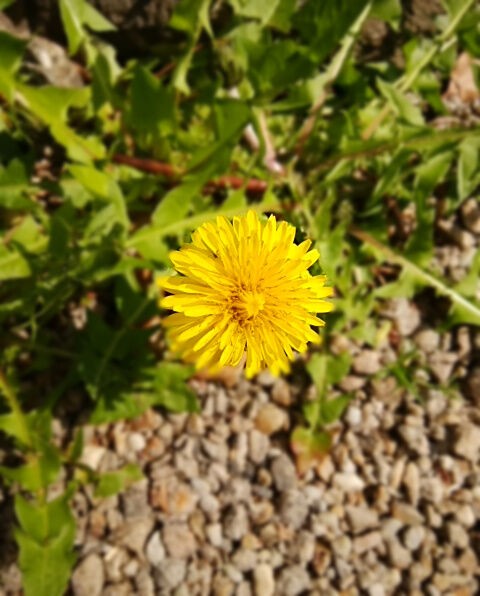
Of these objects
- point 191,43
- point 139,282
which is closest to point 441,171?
point 191,43

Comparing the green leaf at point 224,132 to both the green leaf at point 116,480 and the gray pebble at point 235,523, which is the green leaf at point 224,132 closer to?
the green leaf at point 116,480

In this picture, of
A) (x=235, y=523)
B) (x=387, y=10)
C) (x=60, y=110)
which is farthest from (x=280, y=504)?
(x=387, y=10)

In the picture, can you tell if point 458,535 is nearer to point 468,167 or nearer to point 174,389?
point 174,389

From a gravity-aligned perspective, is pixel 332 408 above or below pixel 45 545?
above

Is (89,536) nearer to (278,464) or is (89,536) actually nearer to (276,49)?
(278,464)

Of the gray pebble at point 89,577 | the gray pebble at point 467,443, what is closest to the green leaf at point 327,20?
the gray pebble at point 467,443

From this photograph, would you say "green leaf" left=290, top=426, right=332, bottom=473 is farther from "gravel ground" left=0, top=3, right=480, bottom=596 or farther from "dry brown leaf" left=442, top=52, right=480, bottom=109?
"dry brown leaf" left=442, top=52, right=480, bottom=109
